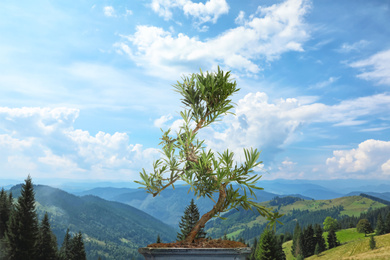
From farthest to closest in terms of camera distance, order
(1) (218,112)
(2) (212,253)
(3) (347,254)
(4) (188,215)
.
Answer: (3) (347,254), (4) (188,215), (1) (218,112), (2) (212,253)

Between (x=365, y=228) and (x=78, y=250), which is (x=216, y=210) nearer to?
(x=78, y=250)

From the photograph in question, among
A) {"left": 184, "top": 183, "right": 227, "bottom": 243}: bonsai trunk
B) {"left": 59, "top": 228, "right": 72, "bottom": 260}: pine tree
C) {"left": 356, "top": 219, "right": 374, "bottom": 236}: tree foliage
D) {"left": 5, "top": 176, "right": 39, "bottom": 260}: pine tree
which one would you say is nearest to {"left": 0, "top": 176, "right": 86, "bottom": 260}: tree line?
{"left": 5, "top": 176, "right": 39, "bottom": 260}: pine tree

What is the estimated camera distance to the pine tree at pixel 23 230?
3888 cm

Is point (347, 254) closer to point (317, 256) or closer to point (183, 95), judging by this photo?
point (317, 256)

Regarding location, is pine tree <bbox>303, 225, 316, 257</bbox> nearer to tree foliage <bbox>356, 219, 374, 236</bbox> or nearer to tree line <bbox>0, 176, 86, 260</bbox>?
tree foliage <bbox>356, 219, 374, 236</bbox>

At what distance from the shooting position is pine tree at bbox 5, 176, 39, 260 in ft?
128

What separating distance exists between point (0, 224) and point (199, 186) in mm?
56259

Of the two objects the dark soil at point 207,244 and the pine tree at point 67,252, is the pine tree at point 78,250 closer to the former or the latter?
the pine tree at point 67,252

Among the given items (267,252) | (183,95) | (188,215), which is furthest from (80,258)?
(183,95)

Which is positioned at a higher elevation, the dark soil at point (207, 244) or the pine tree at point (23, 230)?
the dark soil at point (207, 244)

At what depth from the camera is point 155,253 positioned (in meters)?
4.78

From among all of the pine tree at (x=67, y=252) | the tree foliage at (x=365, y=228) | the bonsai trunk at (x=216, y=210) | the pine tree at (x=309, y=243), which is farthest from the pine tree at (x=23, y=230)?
the tree foliage at (x=365, y=228)

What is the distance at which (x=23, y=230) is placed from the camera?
39531mm

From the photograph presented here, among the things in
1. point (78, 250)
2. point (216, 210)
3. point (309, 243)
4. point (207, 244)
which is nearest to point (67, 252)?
point (78, 250)
